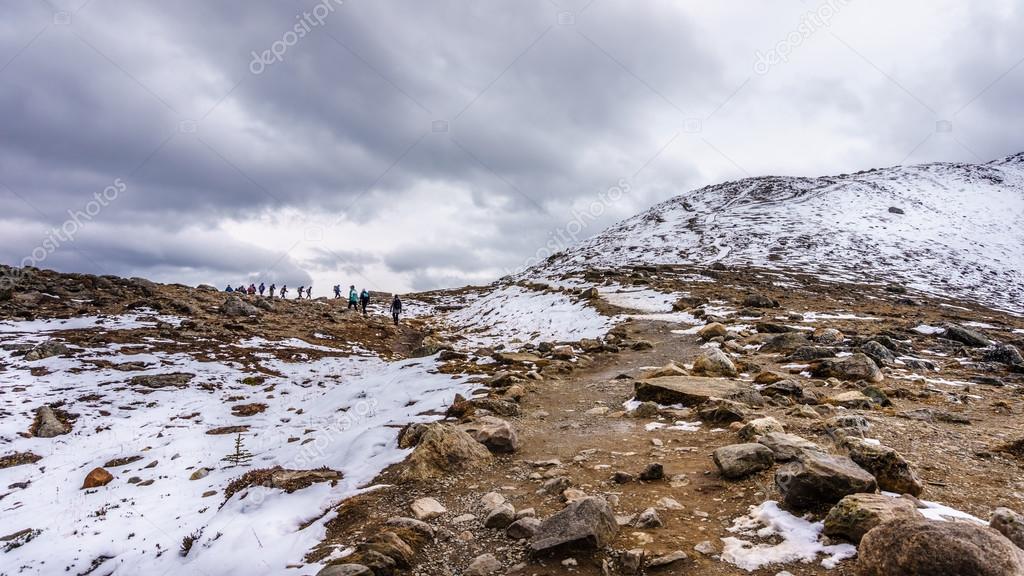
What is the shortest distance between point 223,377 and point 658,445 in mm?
17650

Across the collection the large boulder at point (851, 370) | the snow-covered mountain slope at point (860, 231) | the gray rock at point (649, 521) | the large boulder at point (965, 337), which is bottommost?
the gray rock at point (649, 521)

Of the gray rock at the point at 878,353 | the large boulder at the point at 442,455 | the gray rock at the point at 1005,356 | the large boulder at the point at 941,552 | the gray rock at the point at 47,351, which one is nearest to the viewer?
the large boulder at the point at 941,552

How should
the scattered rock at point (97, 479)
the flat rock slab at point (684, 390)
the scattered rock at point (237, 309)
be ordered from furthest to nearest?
the scattered rock at point (237, 309) < the scattered rock at point (97, 479) < the flat rock slab at point (684, 390)

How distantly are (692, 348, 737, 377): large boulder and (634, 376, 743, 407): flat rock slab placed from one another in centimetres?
118

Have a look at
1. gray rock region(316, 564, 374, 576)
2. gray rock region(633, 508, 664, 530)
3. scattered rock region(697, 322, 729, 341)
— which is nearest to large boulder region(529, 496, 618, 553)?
gray rock region(633, 508, 664, 530)

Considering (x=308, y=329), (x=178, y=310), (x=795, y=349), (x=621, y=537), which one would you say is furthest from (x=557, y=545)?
(x=178, y=310)

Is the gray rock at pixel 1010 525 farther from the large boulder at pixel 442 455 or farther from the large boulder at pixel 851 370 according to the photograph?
the large boulder at pixel 851 370

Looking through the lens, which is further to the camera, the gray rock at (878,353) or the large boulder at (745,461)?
the gray rock at (878,353)

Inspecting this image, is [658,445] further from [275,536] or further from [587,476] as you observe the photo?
[275,536]

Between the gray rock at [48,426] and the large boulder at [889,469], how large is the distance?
60.0ft

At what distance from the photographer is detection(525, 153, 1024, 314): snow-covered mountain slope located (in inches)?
2251

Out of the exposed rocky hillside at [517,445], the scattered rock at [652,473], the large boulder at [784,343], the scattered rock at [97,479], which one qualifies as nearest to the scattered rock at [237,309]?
the exposed rocky hillside at [517,445]

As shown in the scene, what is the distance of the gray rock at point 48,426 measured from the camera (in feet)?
42.6

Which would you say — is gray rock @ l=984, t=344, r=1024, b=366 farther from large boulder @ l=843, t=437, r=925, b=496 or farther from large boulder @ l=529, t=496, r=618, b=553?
large boulder @ l=529, t=496, r=618, b=553
